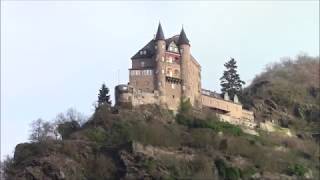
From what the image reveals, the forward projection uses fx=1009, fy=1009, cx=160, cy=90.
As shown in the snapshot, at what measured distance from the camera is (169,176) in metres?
87.2

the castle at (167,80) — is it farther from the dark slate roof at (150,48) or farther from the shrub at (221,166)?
the shrub at (221,166)

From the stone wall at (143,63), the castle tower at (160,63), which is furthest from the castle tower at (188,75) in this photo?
the stone wall at (143,63)

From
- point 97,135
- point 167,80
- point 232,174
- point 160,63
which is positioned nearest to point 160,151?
point 97,135

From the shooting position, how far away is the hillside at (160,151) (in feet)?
288

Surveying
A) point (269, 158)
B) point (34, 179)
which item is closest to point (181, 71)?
point (269, 158)

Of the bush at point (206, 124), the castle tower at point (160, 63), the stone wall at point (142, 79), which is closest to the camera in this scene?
the bush at point (206, 124)

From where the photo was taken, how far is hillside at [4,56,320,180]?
288ft

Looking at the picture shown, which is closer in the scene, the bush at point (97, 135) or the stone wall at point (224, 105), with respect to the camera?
the bush at point (97, 135)

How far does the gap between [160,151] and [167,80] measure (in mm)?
9597

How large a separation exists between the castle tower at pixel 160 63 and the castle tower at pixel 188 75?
227cm

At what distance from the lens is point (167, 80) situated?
97.1 meters

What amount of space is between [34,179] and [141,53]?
60.9 ft

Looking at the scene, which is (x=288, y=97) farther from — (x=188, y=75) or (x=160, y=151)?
(x=160, y=151)

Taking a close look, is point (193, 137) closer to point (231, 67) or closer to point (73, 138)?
point (73, 138)
